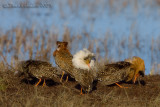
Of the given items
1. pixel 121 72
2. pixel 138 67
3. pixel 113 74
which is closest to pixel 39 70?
pixel 113 74

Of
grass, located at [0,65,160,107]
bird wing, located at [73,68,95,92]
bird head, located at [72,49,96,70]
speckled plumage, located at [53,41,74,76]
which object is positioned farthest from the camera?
speckled plumage, located at [53,41,74,76]

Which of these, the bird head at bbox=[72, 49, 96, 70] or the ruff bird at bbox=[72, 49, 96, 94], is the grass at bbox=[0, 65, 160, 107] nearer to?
the ruff bird at bbox=[72, 49, 96, 94]

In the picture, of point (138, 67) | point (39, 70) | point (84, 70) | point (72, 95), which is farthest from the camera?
point (138, 67)

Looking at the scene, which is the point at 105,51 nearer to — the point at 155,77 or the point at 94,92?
the point at 155,77

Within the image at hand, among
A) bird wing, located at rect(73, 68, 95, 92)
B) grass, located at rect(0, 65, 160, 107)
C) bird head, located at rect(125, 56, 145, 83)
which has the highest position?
bird head, located at rect(125, 56, 145, 83)

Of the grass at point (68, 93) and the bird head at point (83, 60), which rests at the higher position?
the bird head at point (83, 60)

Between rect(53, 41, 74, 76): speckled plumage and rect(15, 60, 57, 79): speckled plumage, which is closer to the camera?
rect(15, 60, 57, 79): speckled plumage

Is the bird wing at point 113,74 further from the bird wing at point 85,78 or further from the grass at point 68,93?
the bird wing at point 85,78

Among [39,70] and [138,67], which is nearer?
[39,70]

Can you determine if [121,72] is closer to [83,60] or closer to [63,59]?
[83,60]

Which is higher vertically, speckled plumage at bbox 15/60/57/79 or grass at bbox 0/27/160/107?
speckled plumage at bbox 15/60/57/79

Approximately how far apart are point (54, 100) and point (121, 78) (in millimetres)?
1985

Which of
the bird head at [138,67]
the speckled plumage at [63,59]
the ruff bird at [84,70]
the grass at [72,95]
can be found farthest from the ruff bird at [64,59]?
the bird head at [138,67]

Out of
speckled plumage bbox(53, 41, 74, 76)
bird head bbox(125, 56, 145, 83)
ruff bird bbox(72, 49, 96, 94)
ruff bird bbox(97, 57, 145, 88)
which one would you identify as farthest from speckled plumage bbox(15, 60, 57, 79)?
bird head bbox(125, 56, 145, 83)
